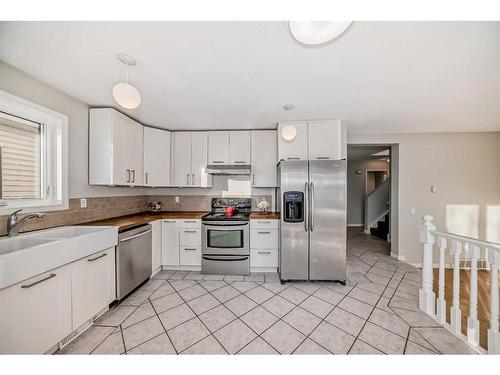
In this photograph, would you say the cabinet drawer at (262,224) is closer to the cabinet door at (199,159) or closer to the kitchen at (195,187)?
the kitchen at (195,187)

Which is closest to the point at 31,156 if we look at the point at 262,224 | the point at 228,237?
the point at 228,237

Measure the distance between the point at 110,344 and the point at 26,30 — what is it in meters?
2.35

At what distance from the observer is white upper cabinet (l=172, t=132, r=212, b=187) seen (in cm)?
328

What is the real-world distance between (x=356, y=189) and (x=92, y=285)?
7268 mm

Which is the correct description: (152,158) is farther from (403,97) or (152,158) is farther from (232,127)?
(403,97)

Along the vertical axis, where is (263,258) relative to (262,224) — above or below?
below

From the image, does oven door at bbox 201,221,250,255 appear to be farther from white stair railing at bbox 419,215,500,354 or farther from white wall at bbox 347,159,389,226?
white wall at bbox 347,159,389,226

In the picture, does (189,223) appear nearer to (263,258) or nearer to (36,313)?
(263,258)

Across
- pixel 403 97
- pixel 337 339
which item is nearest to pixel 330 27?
pixel 403 97

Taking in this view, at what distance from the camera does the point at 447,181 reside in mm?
3338

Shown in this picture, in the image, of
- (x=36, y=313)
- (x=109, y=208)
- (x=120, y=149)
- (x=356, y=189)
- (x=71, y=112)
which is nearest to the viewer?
(x=36, y=313)

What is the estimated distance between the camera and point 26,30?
120cm

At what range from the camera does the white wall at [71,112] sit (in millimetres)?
1630

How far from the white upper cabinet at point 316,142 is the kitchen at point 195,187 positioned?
20mm
